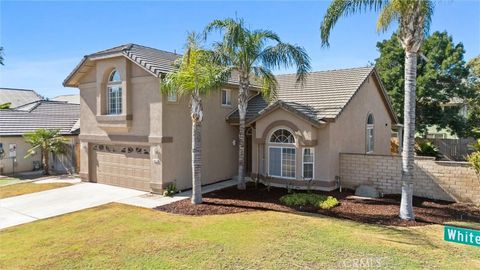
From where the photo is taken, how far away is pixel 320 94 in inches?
714

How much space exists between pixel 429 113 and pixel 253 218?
2413 cm

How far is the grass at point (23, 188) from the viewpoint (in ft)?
55.4

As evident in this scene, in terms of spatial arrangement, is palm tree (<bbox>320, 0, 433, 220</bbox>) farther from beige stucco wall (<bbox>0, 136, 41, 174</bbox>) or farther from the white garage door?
beige stucco wall (<bbox>0, 136, 41, 174</bbox>)

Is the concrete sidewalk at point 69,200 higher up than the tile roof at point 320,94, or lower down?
lower down

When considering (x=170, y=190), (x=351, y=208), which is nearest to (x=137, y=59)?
(x=170, y=190)

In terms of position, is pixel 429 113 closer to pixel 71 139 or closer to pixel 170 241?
pixel 170 241

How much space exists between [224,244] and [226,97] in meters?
11.7

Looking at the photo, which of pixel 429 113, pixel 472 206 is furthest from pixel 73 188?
pixel 429 113

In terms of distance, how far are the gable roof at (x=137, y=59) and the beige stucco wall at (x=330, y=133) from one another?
4.12 metres

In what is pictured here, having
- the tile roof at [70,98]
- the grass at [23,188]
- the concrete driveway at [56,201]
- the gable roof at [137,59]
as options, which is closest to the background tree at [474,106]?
the gable roof at [137,59]

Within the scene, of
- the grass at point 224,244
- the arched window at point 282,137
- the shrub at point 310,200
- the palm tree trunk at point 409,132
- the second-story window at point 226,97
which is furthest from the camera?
the second-story window at point 226,97

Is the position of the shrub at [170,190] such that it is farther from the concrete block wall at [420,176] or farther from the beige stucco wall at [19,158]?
the beige stucco wall at [19,158]

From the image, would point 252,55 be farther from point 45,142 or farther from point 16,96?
point 16,96

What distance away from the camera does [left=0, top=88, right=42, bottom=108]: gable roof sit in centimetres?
4620
